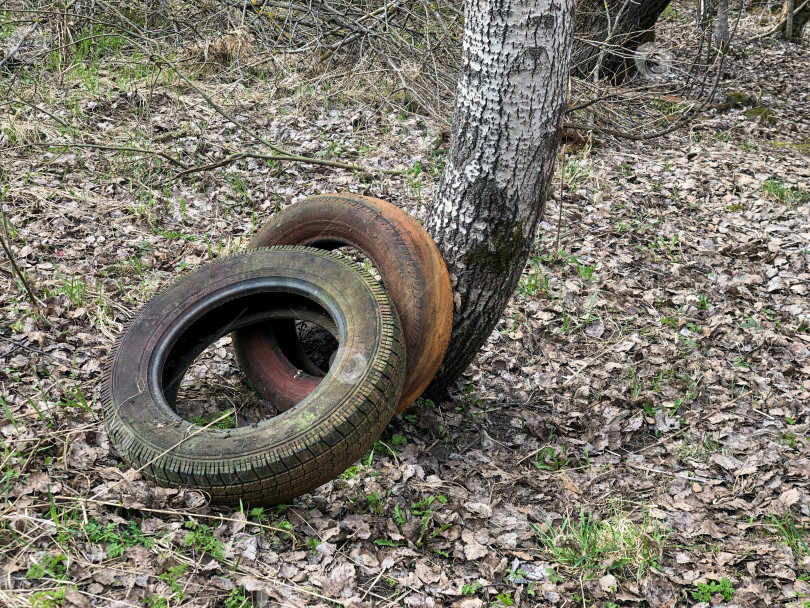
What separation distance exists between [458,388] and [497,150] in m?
1.55

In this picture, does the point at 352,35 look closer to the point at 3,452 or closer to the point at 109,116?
the point at 109,116

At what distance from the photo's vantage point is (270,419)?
9.94ft

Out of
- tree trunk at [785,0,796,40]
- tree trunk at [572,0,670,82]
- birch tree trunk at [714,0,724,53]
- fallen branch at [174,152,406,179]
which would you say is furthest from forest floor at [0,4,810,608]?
tree trunk at [785,0,796,40]

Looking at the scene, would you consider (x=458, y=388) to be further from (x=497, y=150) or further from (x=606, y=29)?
(x=606, y=29)

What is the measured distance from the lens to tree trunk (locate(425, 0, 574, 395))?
3.15m

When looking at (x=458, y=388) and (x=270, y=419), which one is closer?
(x=270, y=419)

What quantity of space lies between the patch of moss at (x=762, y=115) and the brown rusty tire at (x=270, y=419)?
21.6 ft

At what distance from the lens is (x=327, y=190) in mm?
5793

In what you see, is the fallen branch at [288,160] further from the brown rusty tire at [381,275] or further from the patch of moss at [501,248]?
the patch of moss at [501,248]

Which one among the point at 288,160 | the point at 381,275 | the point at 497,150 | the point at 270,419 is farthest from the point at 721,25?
the point at 270,419

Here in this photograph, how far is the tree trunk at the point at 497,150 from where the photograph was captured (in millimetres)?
3148

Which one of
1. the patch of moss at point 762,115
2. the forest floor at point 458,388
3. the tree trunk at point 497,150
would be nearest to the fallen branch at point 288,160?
the forest floor at point 458,388

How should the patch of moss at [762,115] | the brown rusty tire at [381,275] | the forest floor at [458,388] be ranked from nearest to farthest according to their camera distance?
the forest floor at [458,388] < the brown rusty tire at [381,275] < the patch of moss at [762,115]

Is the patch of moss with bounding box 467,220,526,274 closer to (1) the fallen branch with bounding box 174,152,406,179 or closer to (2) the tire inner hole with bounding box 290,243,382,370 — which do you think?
(2) the tire inner hole with bounding box 290,243,382,370
